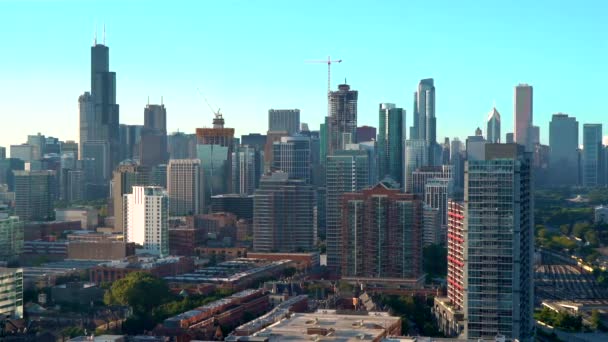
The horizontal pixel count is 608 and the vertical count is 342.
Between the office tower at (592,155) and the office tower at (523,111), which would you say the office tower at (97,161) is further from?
the office tower at (592,155)

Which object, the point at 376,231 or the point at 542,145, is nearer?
the point at 376,231

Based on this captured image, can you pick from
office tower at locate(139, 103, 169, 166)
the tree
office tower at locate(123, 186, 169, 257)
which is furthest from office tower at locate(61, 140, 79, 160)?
the tree

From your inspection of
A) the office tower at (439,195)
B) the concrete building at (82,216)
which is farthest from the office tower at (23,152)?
the office tower at (439,195)

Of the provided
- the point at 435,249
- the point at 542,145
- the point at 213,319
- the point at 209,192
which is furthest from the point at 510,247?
the point at 542,145

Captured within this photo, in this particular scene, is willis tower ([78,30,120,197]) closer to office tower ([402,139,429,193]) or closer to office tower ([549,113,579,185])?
office tower ([402,139,429,193])

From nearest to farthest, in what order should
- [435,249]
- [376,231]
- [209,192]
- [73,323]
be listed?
[73,323], [376,231], [435,249], [209,192]

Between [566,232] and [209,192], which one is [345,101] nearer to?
[209,192]

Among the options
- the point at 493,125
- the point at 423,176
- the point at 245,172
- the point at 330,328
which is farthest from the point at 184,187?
the point at 330,328
